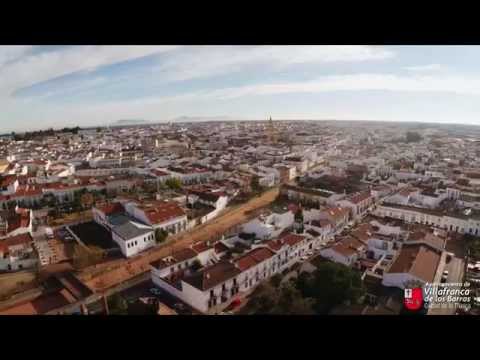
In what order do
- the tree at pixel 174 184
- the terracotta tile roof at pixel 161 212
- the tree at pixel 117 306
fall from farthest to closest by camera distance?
the tree at pixel 174 184 < the terracotta tile roof at pixel 161 212 < the tree at pixel 117 306

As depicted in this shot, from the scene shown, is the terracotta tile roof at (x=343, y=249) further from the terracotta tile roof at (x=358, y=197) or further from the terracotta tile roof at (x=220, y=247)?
the terracotta tile roof at (x=358, y=197)

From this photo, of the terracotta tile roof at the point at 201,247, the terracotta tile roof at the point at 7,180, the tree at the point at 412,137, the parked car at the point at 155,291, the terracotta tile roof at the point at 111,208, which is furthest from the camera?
the tree at the point at 412,137

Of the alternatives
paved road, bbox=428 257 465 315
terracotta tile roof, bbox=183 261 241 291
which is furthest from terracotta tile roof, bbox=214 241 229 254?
paved road, bbox=428 257 465 315

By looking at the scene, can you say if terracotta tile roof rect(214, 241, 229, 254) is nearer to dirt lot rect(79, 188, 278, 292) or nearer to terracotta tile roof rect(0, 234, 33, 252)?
dirt lot rect(79, 188, 278, 292)

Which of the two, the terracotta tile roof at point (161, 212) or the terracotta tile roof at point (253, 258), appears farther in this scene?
the terracotta tile roof at point (161, 212)

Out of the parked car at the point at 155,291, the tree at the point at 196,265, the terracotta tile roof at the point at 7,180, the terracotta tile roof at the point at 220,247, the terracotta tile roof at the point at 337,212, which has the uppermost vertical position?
the terracotta tile roof at the point at 7,180

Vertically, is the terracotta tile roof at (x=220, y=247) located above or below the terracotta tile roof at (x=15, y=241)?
below

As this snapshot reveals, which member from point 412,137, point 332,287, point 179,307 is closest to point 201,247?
point 179,307

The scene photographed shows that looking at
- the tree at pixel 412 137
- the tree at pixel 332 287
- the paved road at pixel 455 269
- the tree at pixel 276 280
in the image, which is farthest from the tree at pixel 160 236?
the tree at pixel 412 137
